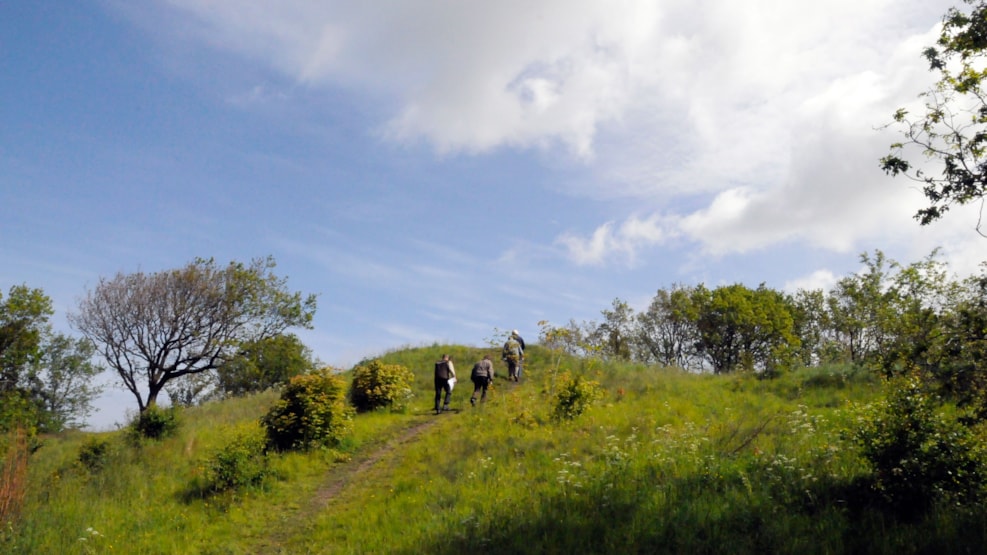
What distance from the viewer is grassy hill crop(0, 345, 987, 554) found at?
8391 mm

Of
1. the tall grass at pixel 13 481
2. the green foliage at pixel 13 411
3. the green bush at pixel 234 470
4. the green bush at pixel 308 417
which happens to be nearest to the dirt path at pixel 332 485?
the green bush at pixel 308 417

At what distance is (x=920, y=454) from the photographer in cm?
848

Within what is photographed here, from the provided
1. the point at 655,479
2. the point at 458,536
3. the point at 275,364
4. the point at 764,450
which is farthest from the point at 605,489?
the point at 275,364

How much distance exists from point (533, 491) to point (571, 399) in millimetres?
5477

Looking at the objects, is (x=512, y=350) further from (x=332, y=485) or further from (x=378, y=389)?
(x=332, y=485)

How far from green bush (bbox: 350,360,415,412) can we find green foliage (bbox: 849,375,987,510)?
49.6ft

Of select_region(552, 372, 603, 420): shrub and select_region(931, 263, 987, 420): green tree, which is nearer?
select_region(931, 263, 987, 420): green tree

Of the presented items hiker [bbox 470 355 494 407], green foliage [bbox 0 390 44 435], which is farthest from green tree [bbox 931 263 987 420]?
green foliage [bbox 0 390 44 435]

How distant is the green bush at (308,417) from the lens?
50.8 ft

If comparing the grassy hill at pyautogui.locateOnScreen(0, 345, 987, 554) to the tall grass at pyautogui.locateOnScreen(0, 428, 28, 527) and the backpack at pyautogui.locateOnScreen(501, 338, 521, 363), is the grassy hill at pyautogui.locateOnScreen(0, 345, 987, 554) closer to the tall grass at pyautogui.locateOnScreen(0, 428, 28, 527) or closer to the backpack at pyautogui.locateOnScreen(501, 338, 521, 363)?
the tall grass at pyautogui.locateOnScreen(0, 428, 28, 527)

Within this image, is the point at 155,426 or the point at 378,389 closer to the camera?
the point at 155,426

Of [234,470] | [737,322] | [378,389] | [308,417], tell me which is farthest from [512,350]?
[737,322]

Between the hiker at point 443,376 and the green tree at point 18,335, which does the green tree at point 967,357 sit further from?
the green tree at point 18,335

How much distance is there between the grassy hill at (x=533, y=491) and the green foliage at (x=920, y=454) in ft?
1.00
